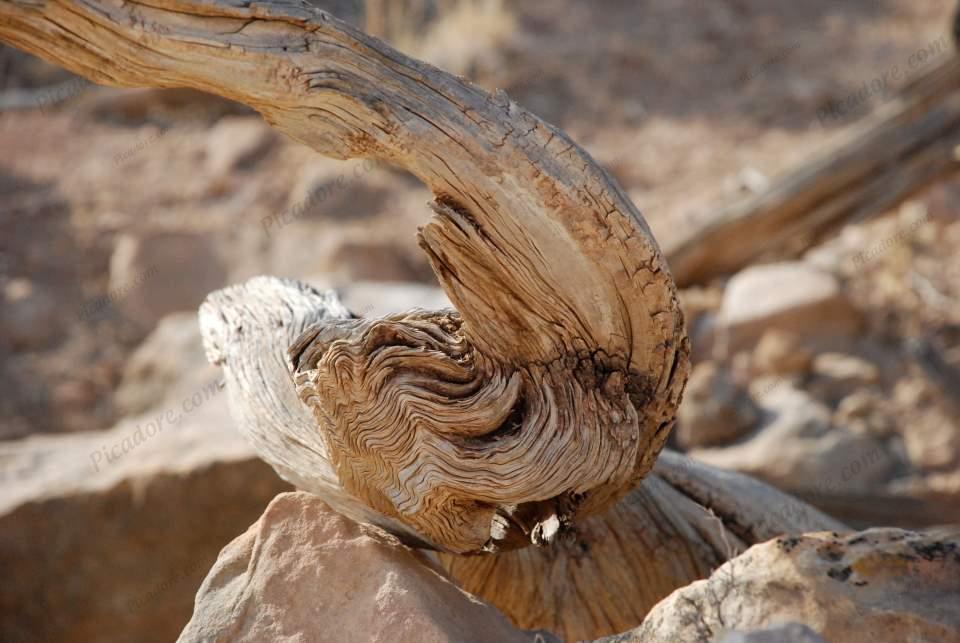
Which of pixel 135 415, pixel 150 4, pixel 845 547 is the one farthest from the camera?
pixel 135 415

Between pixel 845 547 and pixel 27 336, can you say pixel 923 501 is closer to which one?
pixel 845 547

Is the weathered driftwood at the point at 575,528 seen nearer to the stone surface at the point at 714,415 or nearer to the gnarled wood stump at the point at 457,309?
the gnarled wood stump at the point at 457,309

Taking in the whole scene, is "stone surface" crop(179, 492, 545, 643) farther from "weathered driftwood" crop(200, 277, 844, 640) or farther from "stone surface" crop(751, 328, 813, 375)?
"stone surface" crop(751, 328, 813, 375)

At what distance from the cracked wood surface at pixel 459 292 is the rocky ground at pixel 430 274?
2.01 meters

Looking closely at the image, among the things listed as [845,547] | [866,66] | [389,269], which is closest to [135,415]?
[389,269]

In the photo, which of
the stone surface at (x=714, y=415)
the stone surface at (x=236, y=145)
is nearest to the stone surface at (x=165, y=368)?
the stone surface at (x=236, y=145)

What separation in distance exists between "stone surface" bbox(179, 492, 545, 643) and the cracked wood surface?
4.8 inches

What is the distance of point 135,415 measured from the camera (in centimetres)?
631

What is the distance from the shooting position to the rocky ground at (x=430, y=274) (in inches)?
181

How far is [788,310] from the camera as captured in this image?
612 centimetres

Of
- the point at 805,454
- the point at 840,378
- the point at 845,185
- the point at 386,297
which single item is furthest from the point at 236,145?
the point at 805,454

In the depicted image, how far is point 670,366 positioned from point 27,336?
5.68 meters

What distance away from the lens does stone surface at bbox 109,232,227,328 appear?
7.14 metres

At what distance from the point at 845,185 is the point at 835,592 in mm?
4163
